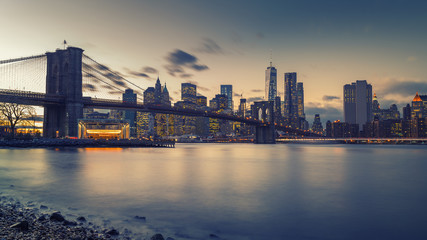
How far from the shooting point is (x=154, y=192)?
58.6 feet

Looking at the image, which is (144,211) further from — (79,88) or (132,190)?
(79,88)

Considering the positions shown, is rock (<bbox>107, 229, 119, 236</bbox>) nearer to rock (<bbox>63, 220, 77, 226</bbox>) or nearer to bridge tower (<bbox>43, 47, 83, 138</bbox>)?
rock (<bbox>63, 220, 77, 226</bbox>)

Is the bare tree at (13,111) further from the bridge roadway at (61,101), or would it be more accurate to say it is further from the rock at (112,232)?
the rock at (112,232)

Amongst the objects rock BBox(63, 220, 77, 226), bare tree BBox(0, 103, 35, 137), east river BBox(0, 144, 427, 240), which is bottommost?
east river BBox(0, 144, 427, 240)

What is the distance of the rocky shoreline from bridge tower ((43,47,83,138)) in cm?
5913

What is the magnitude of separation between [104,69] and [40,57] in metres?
20.0

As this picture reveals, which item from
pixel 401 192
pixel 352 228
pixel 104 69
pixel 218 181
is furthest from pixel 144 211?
pixel 104 69

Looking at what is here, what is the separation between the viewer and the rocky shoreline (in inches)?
336

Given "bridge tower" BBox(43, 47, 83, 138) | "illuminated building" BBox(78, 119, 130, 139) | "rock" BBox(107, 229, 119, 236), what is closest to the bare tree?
"bridge tower" BBox(43, 47, 83, 138)

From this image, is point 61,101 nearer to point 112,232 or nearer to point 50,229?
point 50,229

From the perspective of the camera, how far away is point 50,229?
9.24 m

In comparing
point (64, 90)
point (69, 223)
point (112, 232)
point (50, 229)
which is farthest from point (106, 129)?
point (112, 232)

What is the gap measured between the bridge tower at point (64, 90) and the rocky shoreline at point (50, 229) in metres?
59.1

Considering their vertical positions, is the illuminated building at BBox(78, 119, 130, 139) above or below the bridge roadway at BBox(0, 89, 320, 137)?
below
